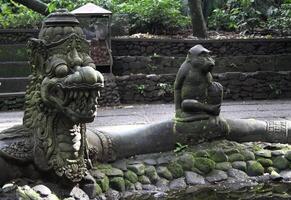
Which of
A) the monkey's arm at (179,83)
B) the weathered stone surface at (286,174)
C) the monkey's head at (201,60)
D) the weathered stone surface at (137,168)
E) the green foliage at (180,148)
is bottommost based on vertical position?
the weathered stone surface at (286,174)

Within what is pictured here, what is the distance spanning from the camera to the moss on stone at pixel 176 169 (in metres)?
6.02

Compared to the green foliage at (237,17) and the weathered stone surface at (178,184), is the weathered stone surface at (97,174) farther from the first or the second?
the green foliage at (237,17)

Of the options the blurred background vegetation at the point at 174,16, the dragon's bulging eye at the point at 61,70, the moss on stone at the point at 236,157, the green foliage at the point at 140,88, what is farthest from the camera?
the blurred background vegetation at the point at 174,16

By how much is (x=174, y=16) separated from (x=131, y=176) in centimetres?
1134

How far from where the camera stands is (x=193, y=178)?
6.01 m

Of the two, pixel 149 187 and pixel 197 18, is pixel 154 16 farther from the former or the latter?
pixel 149 187

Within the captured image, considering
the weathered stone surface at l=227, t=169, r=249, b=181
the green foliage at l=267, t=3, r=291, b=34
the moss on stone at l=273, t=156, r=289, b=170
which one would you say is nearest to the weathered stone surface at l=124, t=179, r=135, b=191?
the weathered stone surface at l=227, t=169, r=249, b=181

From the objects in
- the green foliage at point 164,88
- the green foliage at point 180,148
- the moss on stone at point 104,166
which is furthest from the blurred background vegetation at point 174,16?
the moss on stone at point 104,166

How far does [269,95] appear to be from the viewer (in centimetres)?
1431

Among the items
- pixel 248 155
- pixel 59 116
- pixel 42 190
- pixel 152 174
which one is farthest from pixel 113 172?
pixel 248 155

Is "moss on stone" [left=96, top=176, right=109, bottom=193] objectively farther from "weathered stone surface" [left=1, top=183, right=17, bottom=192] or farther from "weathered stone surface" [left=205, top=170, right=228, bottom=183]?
"weathered stone surface" [left=205, top=170, right=228, bottom=183]

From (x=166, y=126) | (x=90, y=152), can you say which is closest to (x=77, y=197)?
(x=90, y=152)

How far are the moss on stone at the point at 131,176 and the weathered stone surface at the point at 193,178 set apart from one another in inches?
24.0

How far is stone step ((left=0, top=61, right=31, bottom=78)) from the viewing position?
48.8 ft
